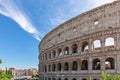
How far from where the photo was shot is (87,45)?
30844 millimetres

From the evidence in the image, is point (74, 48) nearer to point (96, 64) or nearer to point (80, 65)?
point (80, 65)

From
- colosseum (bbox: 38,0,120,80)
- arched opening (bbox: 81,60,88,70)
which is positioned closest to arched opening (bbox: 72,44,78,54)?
colosseum (bbox: 38,0,120,80)

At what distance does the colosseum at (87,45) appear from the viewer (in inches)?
995

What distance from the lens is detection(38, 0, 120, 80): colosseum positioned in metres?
25.3

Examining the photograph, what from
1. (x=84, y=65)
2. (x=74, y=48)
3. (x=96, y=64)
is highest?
(x=74, y=48)

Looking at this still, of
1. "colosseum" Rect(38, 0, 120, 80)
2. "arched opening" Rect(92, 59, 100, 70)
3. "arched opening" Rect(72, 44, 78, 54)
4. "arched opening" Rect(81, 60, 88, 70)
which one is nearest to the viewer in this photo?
"colosseum" Rect(38, 0, 120, 80)

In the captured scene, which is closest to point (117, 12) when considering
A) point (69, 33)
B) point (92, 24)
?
point (92, 24)

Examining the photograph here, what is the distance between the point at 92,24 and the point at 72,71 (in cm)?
819

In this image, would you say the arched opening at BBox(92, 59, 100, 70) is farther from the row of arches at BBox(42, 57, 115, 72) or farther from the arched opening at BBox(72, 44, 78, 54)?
the arched opening at BBox(72, 44, 78, 54)

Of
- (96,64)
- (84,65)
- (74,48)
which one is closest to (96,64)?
(96,64)

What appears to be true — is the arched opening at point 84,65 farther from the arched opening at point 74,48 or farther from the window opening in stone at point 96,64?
the arched opening at point 74,48

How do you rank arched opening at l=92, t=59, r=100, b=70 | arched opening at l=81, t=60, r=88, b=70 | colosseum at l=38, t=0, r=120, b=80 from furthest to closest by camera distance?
arched opening at l=81, t=60, r=88, b=70
arched opening at l=92, t=59, r=100, b=70
colosseum at l=38, t=0, r=120, b=80

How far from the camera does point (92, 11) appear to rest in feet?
93.1

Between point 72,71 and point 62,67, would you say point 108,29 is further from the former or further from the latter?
point 62,67
